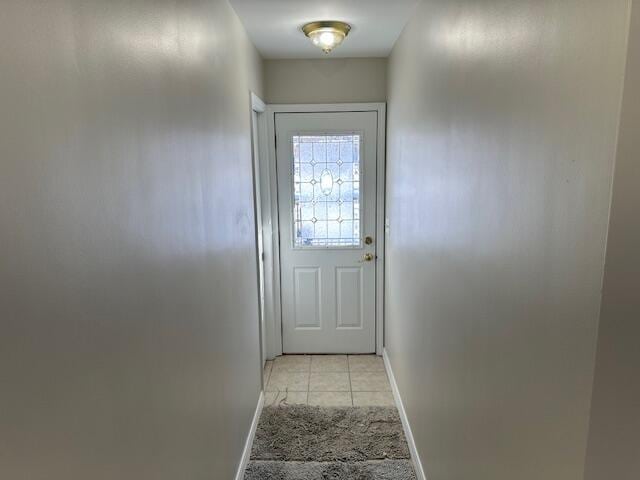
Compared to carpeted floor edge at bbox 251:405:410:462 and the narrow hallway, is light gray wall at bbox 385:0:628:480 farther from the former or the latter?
carpeted floor edge at bbox 251:405:410:462

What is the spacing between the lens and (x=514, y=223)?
1.14 meters

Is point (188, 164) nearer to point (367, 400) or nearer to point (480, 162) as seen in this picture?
point (480, 162)

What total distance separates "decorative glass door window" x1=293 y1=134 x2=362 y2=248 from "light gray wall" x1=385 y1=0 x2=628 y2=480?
4.77 feet

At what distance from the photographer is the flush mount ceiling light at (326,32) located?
8.51 feet

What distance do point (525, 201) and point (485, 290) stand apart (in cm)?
36

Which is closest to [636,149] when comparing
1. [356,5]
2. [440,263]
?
[440,263]

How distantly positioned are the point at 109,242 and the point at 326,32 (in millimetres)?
2085

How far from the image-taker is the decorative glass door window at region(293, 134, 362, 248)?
11.8 ft

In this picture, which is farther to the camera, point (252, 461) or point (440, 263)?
point (252, 461)

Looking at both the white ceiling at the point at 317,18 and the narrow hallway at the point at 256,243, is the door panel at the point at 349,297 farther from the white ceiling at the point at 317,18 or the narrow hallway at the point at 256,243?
the white ceiling at the point at 317,18

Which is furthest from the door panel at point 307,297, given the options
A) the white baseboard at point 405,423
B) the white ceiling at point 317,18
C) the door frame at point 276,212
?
the white ceiling at point 317,18

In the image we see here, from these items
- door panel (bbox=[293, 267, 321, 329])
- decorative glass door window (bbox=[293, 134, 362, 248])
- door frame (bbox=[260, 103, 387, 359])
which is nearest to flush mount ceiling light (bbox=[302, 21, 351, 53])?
door frame (bbox=[260, 103, 387, 359])

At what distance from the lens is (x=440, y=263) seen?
6.17ft

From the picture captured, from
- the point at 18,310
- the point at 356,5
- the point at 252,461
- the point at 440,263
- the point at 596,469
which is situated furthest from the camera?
the point at 252,461
